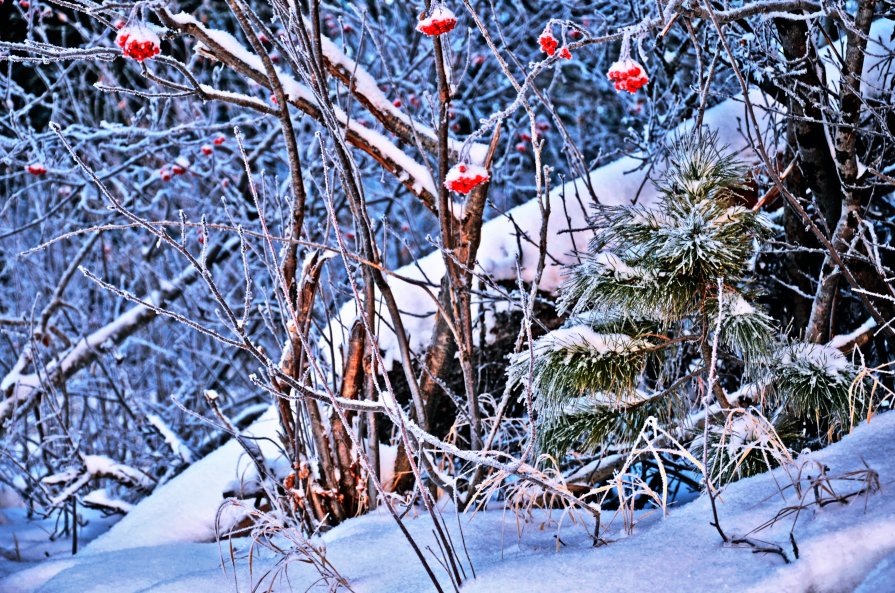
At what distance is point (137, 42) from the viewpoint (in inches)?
65.3

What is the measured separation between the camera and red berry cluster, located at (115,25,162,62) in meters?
1.66

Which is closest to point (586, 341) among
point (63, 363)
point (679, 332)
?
point (679, 332)

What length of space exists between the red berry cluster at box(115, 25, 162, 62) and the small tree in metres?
1.05

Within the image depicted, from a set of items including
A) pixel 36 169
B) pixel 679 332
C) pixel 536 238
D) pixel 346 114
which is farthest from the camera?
pixel 36 169

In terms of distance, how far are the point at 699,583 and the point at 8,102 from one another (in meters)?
4.65

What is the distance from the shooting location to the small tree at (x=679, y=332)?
70.7 inches

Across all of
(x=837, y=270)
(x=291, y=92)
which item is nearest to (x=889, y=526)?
(x=837, y=270)

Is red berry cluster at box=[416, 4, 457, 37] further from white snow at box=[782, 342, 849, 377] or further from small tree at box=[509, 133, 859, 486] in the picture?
white snow at box=[782, 342, 849, 377]

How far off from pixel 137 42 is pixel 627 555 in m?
1.45

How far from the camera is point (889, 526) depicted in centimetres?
141

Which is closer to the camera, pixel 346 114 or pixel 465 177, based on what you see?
pixel 465 177

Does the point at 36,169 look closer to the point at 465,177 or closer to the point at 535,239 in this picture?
the point at 535,239

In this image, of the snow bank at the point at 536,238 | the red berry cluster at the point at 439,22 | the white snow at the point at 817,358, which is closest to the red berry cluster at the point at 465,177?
the red berry cluster at the point at 439,22

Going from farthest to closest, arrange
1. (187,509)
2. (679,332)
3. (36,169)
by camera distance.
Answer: (36,169) < (187,509) < (679,332)
